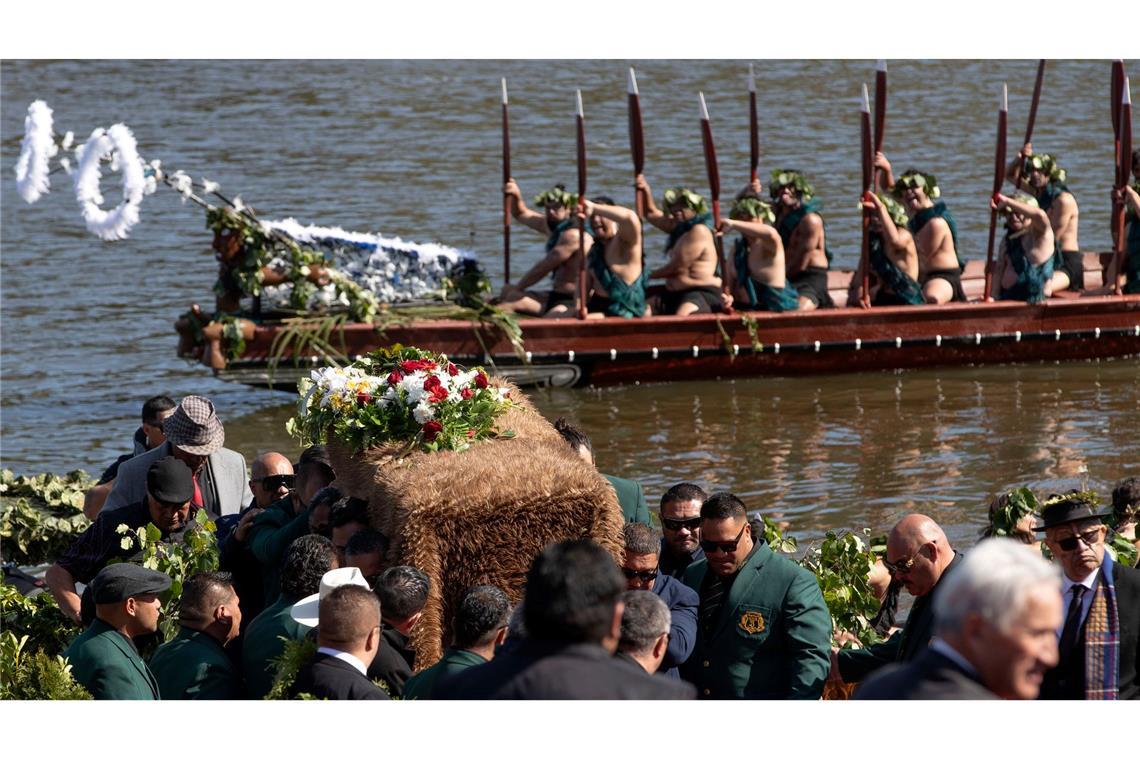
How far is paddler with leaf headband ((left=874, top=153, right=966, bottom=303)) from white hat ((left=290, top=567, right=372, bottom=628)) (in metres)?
11.2

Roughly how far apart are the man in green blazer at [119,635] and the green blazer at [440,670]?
104 cm

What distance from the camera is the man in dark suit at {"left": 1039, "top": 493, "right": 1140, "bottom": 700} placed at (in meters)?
5.85

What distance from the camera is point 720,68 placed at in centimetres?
3142

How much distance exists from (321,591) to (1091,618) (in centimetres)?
279

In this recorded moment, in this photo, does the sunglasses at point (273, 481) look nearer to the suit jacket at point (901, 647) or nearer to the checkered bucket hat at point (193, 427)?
the checkered bucket hat at point (193, 427)

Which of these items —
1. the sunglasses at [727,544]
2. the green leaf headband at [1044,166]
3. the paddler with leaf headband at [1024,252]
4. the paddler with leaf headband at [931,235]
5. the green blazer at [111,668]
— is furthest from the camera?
the green leaf headband at [1044,166]

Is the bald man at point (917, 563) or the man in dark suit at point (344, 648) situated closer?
the man in dark suit at point (344, 648)

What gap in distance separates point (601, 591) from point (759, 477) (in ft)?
33.1

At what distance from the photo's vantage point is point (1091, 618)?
19.4 ft

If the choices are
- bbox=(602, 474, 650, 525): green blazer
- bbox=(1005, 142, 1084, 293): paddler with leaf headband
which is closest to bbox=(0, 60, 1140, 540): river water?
bbox=(1005, 142, 1084, 293): paddler with leaf headband

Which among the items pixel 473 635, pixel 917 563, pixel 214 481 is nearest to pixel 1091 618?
pixel 917 563

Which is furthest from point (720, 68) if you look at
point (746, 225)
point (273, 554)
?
point (273, 554)

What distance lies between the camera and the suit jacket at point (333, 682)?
5.41 meters

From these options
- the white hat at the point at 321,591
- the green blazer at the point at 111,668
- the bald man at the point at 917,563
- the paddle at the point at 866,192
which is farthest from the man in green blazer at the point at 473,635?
the paddle at the point at 866,192
